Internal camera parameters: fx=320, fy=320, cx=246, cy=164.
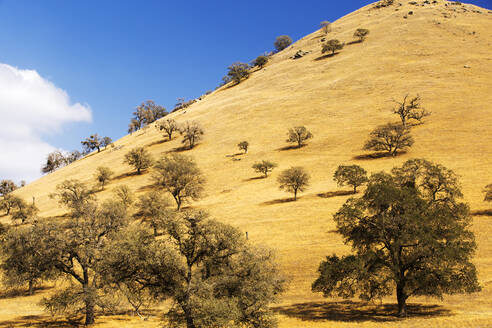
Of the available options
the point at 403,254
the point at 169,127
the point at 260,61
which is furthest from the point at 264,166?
the point at 260,61

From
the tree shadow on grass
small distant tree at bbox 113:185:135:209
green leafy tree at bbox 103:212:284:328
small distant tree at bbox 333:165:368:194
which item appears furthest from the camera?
the tree shadow on grass

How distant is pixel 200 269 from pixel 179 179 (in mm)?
43607

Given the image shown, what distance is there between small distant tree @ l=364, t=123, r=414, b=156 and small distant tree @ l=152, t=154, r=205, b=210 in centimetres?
4080

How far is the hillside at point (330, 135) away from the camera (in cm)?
3278

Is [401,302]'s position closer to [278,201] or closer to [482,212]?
[482,212]

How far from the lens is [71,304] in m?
25.6

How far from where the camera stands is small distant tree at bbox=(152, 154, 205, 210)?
63200 millimetres

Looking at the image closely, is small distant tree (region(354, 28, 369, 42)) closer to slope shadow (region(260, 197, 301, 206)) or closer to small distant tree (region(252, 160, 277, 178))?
small distant tree (region(252, 160, 277, 178))

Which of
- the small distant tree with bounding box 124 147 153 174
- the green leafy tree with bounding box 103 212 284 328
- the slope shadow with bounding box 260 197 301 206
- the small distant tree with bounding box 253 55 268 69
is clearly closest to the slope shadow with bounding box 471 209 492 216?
the slope shadow with bounding box 260 197 301 206

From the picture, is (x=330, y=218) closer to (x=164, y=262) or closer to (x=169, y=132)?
(x=164, y=262)

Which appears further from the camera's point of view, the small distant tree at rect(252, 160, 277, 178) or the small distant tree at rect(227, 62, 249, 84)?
the small distant tree at rect(227, 62, 249, 84)

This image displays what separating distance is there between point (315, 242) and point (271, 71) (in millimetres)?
138210

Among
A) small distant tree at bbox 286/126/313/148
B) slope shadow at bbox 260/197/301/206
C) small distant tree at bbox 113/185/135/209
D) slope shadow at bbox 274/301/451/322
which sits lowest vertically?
slope shadow at bbox 274/301/451/322

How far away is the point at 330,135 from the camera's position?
292 ft
